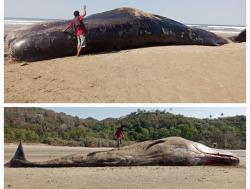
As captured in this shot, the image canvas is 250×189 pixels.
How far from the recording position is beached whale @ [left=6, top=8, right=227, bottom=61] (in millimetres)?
12344

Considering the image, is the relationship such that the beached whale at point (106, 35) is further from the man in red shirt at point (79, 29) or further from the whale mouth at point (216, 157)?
the whale mouth at point (216, 157)

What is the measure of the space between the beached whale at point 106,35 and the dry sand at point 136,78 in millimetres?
748

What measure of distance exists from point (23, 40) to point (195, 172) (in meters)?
6.41

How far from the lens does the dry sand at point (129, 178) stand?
9164 millimetres

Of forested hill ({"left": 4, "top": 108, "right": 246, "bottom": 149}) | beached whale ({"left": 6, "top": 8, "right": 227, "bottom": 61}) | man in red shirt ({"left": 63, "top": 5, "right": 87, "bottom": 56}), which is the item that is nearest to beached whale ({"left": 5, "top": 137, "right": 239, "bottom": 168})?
beached whale ({"left": 6, "top": 8, "right": 227, "bottom": 61})

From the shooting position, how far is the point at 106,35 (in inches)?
501

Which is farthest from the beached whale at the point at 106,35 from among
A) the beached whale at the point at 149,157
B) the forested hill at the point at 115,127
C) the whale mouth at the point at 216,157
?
the forested hill at the point at 115,127

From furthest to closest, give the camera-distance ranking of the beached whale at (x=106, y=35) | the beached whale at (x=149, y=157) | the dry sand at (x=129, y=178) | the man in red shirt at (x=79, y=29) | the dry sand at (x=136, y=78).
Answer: the beached whale at (x=106, y=35)
the man in red shirt at (x=79, y=29)
the beached whale at (x=149, y=157)
the dry sand at (x=136, y=78)
the dry sand at (x=129, y=178)

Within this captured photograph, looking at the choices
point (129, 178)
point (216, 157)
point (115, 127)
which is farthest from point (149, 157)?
point (115, 127)

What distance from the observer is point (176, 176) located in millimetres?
9891

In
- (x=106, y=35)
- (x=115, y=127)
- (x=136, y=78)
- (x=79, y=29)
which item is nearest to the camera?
(x=136, y=78)

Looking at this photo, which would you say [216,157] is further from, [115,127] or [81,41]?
[115,127]

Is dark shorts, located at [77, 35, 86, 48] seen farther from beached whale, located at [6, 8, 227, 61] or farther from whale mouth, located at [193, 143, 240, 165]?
whale mouth, located at [193, 143, 240, 165]

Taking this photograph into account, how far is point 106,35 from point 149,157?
410 centimetres
